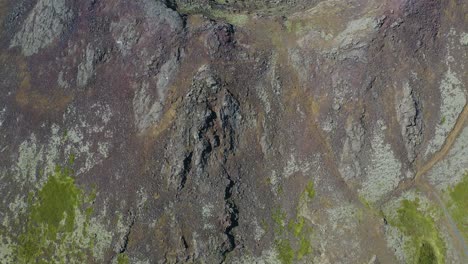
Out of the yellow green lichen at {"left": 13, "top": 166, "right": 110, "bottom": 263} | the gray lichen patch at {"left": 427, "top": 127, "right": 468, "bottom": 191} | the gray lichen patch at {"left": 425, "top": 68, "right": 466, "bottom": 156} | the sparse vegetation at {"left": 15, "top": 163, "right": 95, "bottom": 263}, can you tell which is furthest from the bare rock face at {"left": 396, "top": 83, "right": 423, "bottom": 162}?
the sparse vegetation at {"left": 15, "top": 163, "right": 95, "bottom": 263}

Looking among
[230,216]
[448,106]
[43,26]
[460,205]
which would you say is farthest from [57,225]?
[448,106]

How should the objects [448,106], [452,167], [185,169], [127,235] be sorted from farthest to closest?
[185,169], [448,106], [127,235], [452,167]

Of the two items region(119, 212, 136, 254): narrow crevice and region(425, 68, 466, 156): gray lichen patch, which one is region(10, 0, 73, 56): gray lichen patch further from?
region(425, 68, 466, 156): gray lichen patch

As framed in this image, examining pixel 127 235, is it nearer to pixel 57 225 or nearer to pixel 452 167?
pixel 57 225

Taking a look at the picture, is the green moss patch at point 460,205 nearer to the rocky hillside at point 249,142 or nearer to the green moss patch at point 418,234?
the rocky hillside at point 249,142

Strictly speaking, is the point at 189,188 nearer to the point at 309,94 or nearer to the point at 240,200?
the point at 240,200

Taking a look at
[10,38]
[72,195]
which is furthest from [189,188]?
[10,38]
